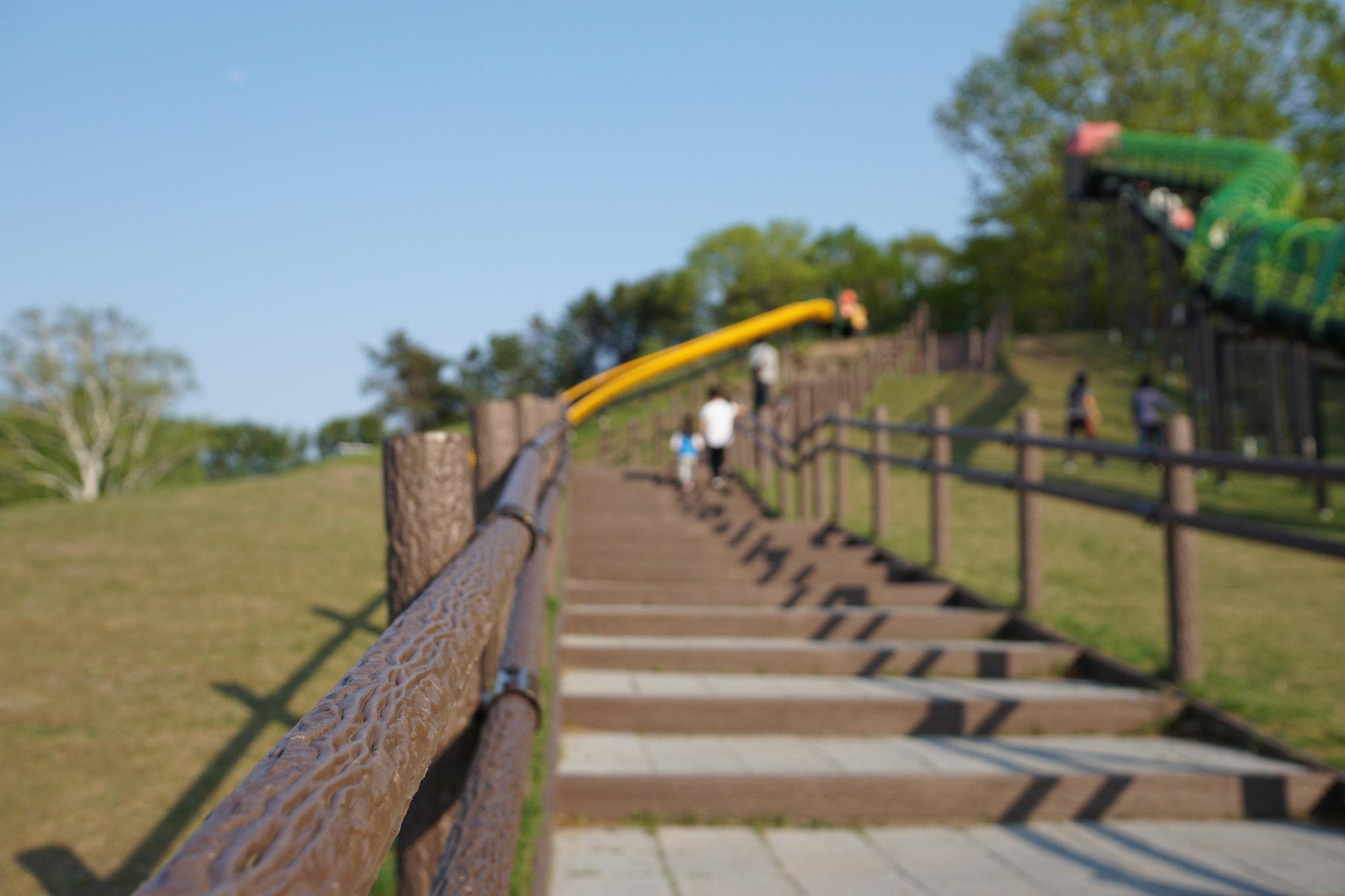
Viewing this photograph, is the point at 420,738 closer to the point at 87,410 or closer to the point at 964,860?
the point at 964,860

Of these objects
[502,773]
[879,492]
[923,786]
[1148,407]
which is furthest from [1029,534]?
[1148,407]

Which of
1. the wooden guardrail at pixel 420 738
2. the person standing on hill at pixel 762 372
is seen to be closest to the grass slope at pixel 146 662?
the wooden guardrail at pixel 420 738

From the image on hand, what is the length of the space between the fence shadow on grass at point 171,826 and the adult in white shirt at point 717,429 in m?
7.47

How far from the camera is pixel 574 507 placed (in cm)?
941

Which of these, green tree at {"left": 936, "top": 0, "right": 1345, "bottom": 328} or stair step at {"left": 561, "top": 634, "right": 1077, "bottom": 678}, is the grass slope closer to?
stair step at {"left": 561, "top": 634, "right": 1077, "bottom": 678}

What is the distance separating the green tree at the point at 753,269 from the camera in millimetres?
54531

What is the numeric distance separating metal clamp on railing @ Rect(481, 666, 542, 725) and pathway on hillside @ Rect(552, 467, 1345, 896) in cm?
121

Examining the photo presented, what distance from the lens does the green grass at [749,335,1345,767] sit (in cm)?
420

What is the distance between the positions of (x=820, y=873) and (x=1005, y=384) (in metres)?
19.4

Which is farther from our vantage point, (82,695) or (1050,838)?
(82,695)

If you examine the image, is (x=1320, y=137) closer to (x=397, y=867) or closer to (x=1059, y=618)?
(x=1059, y=618)

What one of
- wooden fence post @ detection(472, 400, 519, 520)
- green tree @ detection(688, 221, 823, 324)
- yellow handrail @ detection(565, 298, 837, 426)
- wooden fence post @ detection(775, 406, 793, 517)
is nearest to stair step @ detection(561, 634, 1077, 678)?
wooden fence post @ detection(472, 400, 519, 520)

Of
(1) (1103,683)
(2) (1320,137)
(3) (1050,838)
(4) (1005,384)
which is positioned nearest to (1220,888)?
(3) (1050,838)

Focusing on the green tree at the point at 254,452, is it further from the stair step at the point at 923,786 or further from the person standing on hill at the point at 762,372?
the stair step at the point at 923,786
